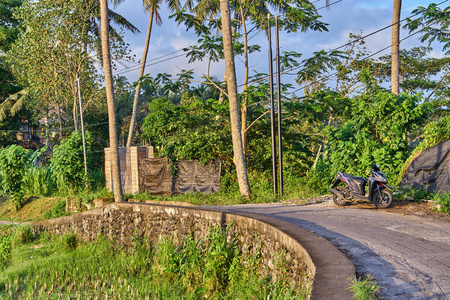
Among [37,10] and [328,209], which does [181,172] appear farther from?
[37,10]

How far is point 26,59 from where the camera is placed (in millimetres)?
25234

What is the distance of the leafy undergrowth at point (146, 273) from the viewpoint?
24.7ft

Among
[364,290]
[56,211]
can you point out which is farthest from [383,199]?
[56,211]

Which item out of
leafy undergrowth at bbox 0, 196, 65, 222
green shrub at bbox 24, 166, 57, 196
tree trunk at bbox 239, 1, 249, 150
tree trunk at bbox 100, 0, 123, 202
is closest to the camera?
tree trunk at bbox 100, 0, 123, 202

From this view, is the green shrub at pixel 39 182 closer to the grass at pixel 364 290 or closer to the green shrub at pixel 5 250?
the green shrub at pixel 5 250

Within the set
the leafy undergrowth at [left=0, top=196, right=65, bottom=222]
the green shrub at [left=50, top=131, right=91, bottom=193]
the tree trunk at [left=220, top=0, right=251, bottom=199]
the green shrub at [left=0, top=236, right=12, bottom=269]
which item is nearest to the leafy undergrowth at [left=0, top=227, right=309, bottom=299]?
the green shrub at [left=0, top=236, right=12, bottom=269]

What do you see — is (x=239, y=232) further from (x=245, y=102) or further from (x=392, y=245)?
(x=245, y=102)

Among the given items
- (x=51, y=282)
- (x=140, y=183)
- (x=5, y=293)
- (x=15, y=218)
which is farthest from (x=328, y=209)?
(x=15, y=218)

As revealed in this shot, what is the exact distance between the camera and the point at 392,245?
6.30 metres

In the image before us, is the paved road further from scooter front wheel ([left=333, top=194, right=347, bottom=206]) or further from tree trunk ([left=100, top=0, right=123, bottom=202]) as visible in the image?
tree trunk ([left=100, top=0, right=123, bottom=202])

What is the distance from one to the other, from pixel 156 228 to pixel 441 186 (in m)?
7.24

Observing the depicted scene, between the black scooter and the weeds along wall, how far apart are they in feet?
11.1

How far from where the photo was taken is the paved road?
14.4 ft

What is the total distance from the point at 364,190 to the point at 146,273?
5.69 meters
